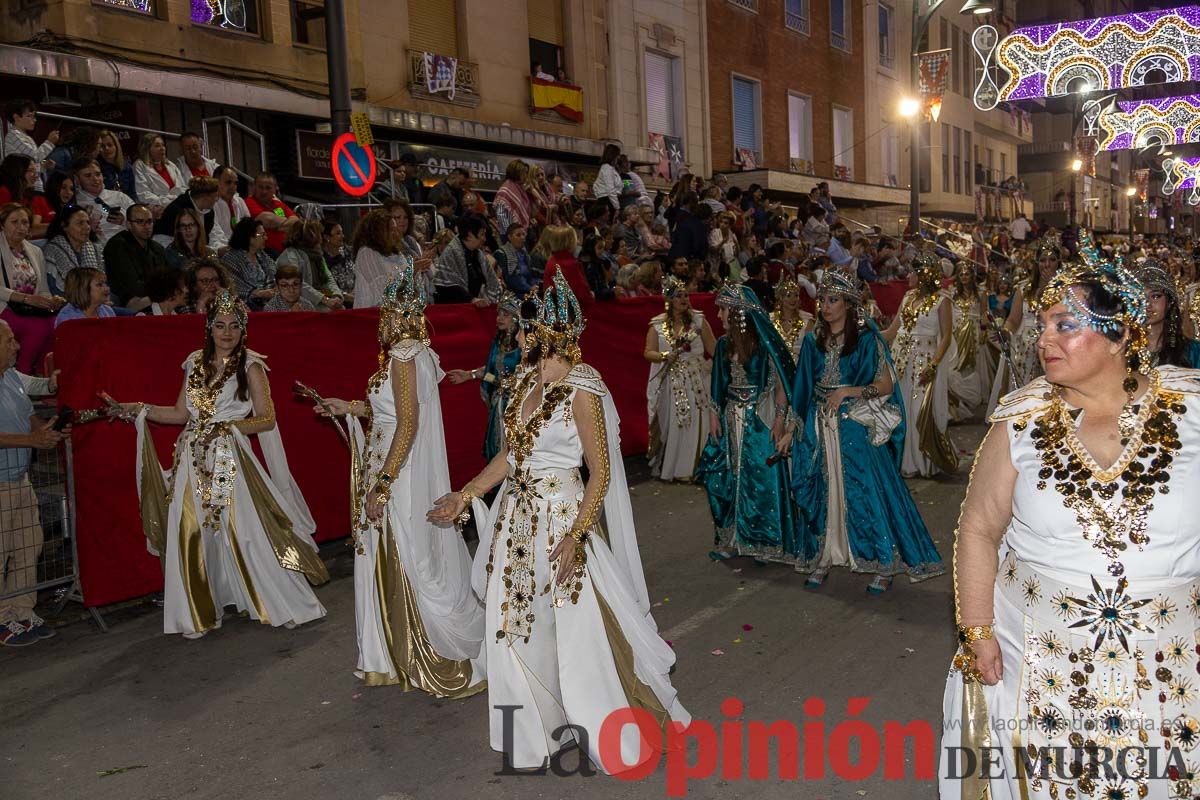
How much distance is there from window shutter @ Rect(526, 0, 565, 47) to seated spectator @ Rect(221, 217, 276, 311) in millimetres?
11326

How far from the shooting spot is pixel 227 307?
609 cm

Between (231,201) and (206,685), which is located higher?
(231,201)

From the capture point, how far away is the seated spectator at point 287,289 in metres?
8.57

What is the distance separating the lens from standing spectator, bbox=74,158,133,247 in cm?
877

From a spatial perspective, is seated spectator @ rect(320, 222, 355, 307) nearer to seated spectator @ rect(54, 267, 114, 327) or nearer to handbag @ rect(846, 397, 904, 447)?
seated spectator @ rect(54, 267, 114, 327)

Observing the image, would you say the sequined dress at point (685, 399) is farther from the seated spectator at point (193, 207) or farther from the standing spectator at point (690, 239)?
the seated spectator at point (193, 207)

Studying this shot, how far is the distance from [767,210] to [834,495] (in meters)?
12.7

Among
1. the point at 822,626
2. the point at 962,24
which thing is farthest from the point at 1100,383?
the point at 962,24

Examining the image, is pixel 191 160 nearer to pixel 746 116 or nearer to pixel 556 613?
pixel 556 613

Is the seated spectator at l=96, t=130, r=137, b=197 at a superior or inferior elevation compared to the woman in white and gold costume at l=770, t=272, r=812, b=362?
superior

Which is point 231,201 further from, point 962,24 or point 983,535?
point 962,24

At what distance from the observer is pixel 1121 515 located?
2.80m

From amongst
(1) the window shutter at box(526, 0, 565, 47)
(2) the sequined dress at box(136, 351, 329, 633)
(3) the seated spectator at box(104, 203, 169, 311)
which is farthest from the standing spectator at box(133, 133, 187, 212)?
(1) the window shutter at box(526, 0, 565, 47)

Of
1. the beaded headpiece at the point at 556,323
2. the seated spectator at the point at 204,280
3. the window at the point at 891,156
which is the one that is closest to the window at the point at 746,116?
the window at the point at 891,156
